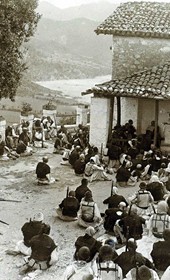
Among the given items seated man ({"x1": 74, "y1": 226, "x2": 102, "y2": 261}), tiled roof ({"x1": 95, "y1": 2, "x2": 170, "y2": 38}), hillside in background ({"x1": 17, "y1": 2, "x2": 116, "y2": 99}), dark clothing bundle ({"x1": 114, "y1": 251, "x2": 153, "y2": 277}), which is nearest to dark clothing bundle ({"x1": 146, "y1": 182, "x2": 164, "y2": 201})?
seated man ({"x1": 74, "y1": 226, "x2": 102, "y2": 261})

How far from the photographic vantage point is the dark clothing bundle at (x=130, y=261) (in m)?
10.6

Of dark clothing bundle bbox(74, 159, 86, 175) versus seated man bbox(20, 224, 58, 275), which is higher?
dark clothing bundle bbox(74, 159, 86, 175)

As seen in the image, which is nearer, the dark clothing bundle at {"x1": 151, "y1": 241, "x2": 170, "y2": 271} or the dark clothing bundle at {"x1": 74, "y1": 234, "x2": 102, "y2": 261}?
the dark clothing bundle at {"x1": 151, "y1": 241, "x2": 170, "y2": 271}

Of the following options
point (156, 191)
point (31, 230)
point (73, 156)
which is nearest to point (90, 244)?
point (31, 230)

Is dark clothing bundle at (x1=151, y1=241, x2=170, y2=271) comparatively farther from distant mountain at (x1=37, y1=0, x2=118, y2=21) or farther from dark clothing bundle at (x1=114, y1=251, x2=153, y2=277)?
distant mountain at (x1=37, y1=0, x2=118, y2=21)

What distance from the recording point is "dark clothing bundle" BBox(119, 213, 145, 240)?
13.2m

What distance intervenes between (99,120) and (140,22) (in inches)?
206

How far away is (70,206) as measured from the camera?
49.9 feet

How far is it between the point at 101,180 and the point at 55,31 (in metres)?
61.4

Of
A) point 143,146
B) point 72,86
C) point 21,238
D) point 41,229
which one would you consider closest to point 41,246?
point 41,229

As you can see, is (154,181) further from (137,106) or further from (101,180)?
(137,106)

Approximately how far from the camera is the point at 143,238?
1362cm

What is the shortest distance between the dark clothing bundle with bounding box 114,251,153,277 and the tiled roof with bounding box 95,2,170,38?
617 inches

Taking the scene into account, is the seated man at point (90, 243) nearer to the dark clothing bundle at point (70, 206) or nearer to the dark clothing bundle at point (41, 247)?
the dark clothing bundle at point (41, 247)
